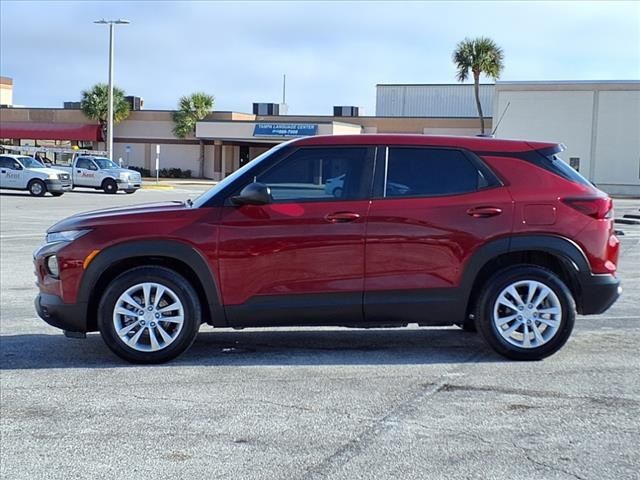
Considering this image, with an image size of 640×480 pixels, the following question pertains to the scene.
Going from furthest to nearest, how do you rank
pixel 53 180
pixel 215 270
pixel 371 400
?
pixel 53 180 → pixel 215 270 → pixel 371 400

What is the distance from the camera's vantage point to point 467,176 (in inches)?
251

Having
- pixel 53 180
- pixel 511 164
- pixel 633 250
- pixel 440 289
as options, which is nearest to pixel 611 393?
pixel 440 289

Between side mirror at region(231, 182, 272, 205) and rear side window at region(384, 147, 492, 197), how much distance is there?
0.95 meters

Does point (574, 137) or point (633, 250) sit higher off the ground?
point (574, 137)

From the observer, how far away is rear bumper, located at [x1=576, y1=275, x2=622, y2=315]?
249 inches

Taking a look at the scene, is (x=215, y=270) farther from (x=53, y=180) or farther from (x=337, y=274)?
(x=53, y=180)

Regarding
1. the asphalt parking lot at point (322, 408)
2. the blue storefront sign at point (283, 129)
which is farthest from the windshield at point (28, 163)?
the asphalt parking lot at point (322, 408)

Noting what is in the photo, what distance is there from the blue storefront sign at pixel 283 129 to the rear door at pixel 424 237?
1950 inches

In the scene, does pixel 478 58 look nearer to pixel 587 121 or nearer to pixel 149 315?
pixel 587 121

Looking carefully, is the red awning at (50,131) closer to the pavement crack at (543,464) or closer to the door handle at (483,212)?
the door handle at (483,212)

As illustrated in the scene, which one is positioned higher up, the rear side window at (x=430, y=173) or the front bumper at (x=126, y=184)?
the rear side window at (x=430, y=173)

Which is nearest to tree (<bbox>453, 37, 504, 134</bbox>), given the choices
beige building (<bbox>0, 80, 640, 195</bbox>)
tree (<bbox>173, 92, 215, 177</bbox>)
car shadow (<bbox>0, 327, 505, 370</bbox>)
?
beige building (<bbox>0, 80, 640, 195</bbox>)

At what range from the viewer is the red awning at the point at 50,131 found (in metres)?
61.5

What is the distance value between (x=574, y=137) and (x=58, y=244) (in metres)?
44.0
